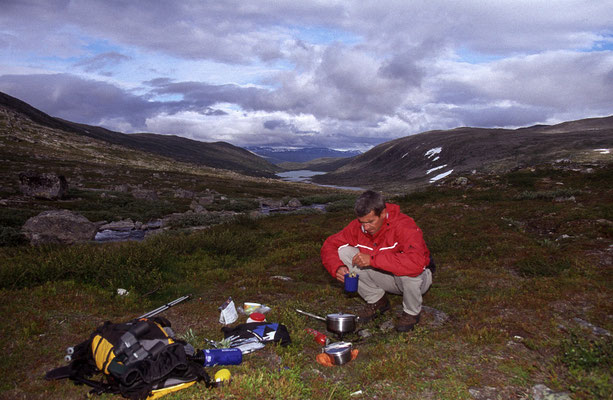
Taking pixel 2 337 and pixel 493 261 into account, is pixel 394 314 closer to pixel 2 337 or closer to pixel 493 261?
pixel 493 261

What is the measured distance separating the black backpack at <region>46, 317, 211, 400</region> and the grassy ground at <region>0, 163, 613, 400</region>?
19 cm

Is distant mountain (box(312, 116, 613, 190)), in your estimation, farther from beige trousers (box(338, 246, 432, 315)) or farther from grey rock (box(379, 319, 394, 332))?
grey rock (box(379, 319, 394, 332))

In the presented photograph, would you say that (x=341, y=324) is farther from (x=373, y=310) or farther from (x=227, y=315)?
(x=227, y=315)

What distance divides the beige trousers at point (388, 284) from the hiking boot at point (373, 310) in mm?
102

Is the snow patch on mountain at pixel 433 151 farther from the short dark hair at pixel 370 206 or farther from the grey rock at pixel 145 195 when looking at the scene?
the short dark hair at pixel 370 206

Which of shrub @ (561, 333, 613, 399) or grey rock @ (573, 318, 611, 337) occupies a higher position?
shrub @ (561, 333, 613, 399)

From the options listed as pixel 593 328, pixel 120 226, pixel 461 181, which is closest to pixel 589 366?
pixel 593 328

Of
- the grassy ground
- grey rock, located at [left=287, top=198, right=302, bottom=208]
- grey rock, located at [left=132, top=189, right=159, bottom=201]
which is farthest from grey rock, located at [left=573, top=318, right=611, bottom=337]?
grey rock, located at [left=132, top=189, right=159, bottom=201]

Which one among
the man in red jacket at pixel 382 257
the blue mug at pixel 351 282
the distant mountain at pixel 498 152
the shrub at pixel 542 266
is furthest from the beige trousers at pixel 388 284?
the distant mountain at pixel 498 152

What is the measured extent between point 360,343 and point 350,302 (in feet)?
6.94

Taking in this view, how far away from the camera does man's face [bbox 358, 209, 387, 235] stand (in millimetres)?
6922

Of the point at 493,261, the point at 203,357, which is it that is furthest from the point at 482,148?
the point at 203,357

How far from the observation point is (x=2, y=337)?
19.0ft

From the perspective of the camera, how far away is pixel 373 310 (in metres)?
7.66
